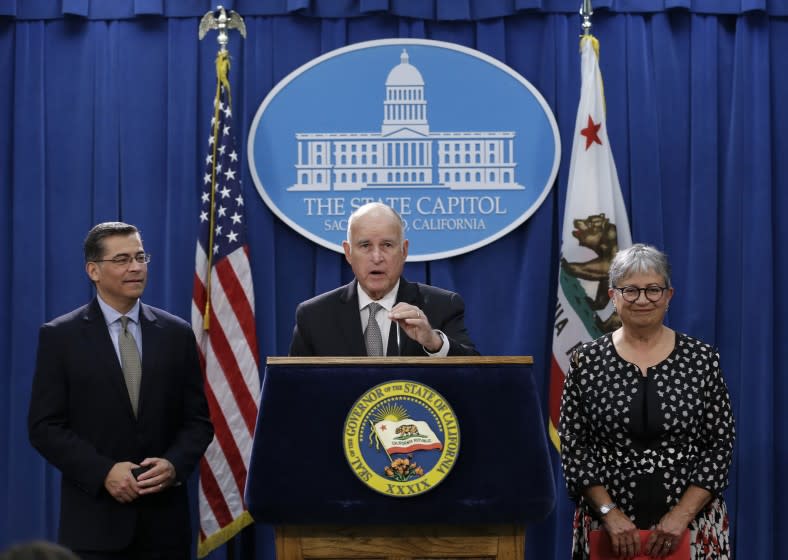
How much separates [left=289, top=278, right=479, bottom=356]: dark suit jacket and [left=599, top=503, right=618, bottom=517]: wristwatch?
594 millimetres

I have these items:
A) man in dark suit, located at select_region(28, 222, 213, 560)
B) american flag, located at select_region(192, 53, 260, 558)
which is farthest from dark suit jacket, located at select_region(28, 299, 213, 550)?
american flag, located at select_region(192, 53, 260, 558)

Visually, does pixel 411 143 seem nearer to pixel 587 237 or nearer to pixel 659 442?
pixel 587 237

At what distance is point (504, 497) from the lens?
205 cm

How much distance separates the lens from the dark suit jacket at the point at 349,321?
262 cm

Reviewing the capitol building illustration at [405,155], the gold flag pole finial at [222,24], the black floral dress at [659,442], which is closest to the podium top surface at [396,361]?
the black floral dress at [659,442]

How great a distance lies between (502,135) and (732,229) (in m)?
1.08

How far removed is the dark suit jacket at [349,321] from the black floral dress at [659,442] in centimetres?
47

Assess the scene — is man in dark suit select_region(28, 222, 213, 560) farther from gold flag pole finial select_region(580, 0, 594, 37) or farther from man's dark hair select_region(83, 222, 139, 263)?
gold flag pole finial select_region(580, 0, 594, 37)

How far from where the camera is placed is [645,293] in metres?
2.79

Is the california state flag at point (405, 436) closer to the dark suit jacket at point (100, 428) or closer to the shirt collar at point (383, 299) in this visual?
the shirt collar at point (383, 299)

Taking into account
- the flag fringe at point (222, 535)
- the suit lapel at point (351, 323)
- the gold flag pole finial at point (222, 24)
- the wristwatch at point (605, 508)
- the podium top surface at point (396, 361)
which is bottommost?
the flag fringe at point (222, 535)

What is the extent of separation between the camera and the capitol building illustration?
14.0 ft

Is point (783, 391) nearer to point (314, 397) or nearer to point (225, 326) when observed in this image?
point (225, 326)

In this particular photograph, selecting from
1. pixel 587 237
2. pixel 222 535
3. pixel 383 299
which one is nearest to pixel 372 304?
pixel 383 299
